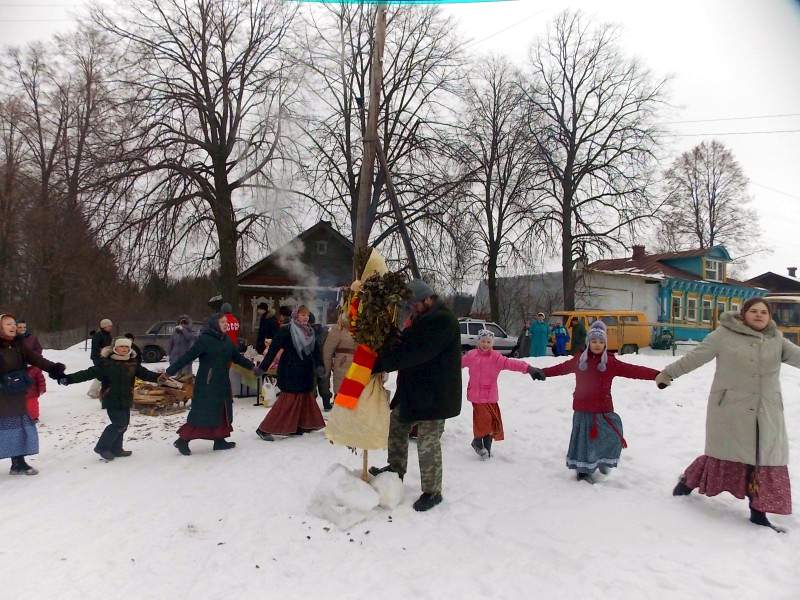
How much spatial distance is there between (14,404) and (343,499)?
13.2 ft

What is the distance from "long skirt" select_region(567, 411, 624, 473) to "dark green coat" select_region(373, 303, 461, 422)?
63.6 inches

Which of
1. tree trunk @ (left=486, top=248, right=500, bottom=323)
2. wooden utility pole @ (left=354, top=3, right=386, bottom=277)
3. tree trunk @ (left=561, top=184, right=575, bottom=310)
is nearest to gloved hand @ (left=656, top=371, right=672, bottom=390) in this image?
wooden utility pole @ (left=354, top=3, right=386, bottom=277)

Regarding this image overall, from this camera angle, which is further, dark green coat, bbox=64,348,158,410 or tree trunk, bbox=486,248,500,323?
tree trunk, bbox=486,248,500,323

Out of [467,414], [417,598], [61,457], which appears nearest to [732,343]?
[417,598]

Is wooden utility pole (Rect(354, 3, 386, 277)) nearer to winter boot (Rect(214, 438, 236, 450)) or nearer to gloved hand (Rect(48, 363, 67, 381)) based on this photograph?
winter boot (Rect(214, 438, 236, 450))

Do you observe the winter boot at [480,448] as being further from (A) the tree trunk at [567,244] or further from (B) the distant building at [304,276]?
(A) the tree trunk at [567,244]

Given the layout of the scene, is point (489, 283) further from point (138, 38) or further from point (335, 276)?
point (138, 38)

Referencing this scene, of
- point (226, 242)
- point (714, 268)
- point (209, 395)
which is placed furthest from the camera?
point (714, 268)

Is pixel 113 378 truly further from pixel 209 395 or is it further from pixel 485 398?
pixel 485 398

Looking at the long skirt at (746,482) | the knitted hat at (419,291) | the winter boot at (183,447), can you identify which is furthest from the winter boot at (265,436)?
the long skirt at (746,482)

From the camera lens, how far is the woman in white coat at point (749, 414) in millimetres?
4523

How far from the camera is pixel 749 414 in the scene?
4613 millimetres

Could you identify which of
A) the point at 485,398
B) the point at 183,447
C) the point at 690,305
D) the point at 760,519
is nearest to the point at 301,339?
the point at 183,447

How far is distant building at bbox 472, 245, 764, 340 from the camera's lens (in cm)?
3039
